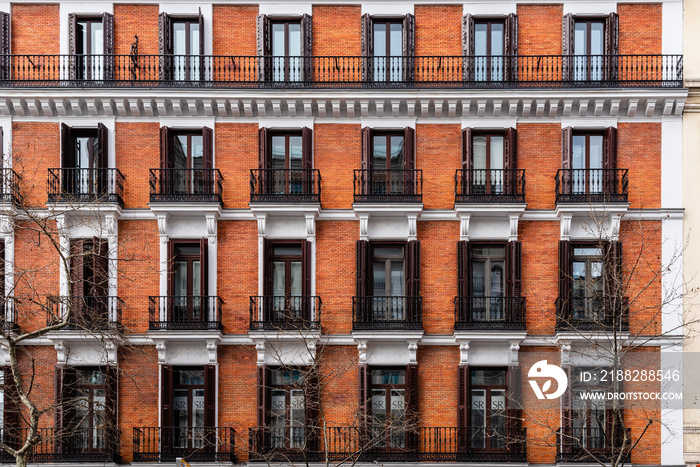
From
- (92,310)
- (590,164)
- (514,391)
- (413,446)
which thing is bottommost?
(413,446)

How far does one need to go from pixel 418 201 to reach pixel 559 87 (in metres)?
5.80

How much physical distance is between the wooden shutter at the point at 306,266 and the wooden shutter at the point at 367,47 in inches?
222

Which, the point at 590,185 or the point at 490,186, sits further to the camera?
the point at 490,186

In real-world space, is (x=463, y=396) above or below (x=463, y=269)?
below

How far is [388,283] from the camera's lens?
24.5 m

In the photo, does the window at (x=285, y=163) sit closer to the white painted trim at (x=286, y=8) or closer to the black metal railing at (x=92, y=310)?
the white painted trim at (x=286, y=8)

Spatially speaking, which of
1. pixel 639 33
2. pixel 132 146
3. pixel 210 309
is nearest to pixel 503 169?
pixel 639 33

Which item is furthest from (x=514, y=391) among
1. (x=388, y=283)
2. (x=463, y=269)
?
(x=388, y=283)

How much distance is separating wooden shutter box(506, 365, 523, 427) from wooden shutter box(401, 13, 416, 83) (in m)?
9.78

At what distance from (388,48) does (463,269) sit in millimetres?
7608

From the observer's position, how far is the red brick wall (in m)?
25.1

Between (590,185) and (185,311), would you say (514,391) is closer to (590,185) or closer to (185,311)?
(590,185)

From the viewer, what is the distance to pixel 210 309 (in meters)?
24.0

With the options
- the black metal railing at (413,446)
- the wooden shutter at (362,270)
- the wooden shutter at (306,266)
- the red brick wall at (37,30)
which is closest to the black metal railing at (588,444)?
the black metal railing at (413,446)
